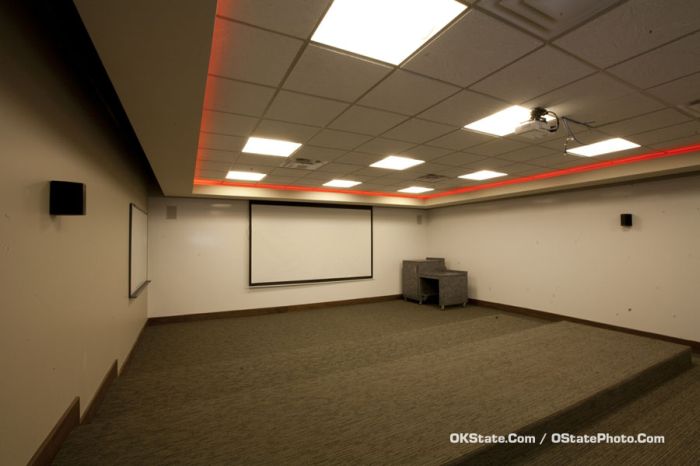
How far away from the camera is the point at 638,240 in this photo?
456 centimetres

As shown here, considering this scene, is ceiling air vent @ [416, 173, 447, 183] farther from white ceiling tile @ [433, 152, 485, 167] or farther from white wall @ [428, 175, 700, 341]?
white wall @ [428, 175, 700, 341]

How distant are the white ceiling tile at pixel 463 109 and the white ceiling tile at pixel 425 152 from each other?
30.5 inches

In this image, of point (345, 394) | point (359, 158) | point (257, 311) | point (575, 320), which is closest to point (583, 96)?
point (359, 158)

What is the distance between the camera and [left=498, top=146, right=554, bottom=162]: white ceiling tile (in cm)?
364

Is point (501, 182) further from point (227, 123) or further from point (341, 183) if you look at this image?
point (227, 123)

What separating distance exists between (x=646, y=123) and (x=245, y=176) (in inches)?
189

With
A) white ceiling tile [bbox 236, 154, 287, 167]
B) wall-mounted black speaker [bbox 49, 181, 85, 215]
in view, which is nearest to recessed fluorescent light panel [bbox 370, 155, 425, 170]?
white ceiling tile [bbox 236, 154, 287, 167]

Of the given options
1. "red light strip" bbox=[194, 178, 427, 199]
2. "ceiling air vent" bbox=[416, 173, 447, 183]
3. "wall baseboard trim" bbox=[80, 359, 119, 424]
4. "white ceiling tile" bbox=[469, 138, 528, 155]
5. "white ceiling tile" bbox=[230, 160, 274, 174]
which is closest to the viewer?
"wall baseboard trim" bbox=[80, 359, 119, 424]

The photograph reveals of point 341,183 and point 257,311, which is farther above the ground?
point 341,183

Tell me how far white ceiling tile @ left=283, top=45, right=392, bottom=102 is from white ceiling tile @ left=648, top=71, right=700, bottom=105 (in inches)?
75.8

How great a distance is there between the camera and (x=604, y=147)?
3602 mm

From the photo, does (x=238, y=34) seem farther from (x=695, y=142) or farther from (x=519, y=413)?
(x=695, y=142)

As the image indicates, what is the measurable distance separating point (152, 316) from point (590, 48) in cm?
648

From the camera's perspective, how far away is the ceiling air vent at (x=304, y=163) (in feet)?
13.5
